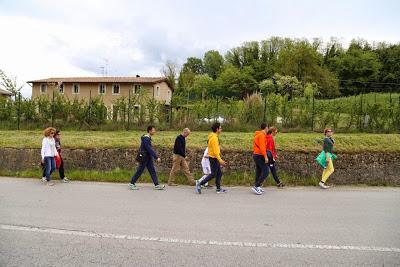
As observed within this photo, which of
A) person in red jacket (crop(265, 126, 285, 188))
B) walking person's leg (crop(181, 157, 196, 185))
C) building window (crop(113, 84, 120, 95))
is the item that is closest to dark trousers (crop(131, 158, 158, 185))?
walking person's leg (crop(181, 157, 196, 185))

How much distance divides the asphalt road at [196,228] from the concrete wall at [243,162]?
1.81 meters

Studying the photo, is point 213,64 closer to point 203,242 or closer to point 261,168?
point 261,168

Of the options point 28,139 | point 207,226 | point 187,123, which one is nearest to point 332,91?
point 187,123

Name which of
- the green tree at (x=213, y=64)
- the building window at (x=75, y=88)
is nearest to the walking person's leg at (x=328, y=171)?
the building window at (x=75, y=88)

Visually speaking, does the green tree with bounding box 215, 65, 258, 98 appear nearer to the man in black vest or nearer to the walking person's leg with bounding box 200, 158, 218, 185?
the man in black vest

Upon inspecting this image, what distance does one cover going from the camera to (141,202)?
8023 millimetres

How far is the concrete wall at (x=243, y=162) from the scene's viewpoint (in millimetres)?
11078

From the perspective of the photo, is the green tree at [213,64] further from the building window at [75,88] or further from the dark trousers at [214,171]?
the dark trousers at [214,171]

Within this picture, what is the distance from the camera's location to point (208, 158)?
9875 mm

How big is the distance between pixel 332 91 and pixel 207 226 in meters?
62.2

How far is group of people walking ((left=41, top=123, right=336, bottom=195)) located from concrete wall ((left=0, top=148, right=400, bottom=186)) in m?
0.99

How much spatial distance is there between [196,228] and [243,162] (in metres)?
5.71

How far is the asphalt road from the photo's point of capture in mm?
4812

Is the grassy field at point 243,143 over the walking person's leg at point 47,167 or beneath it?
over
